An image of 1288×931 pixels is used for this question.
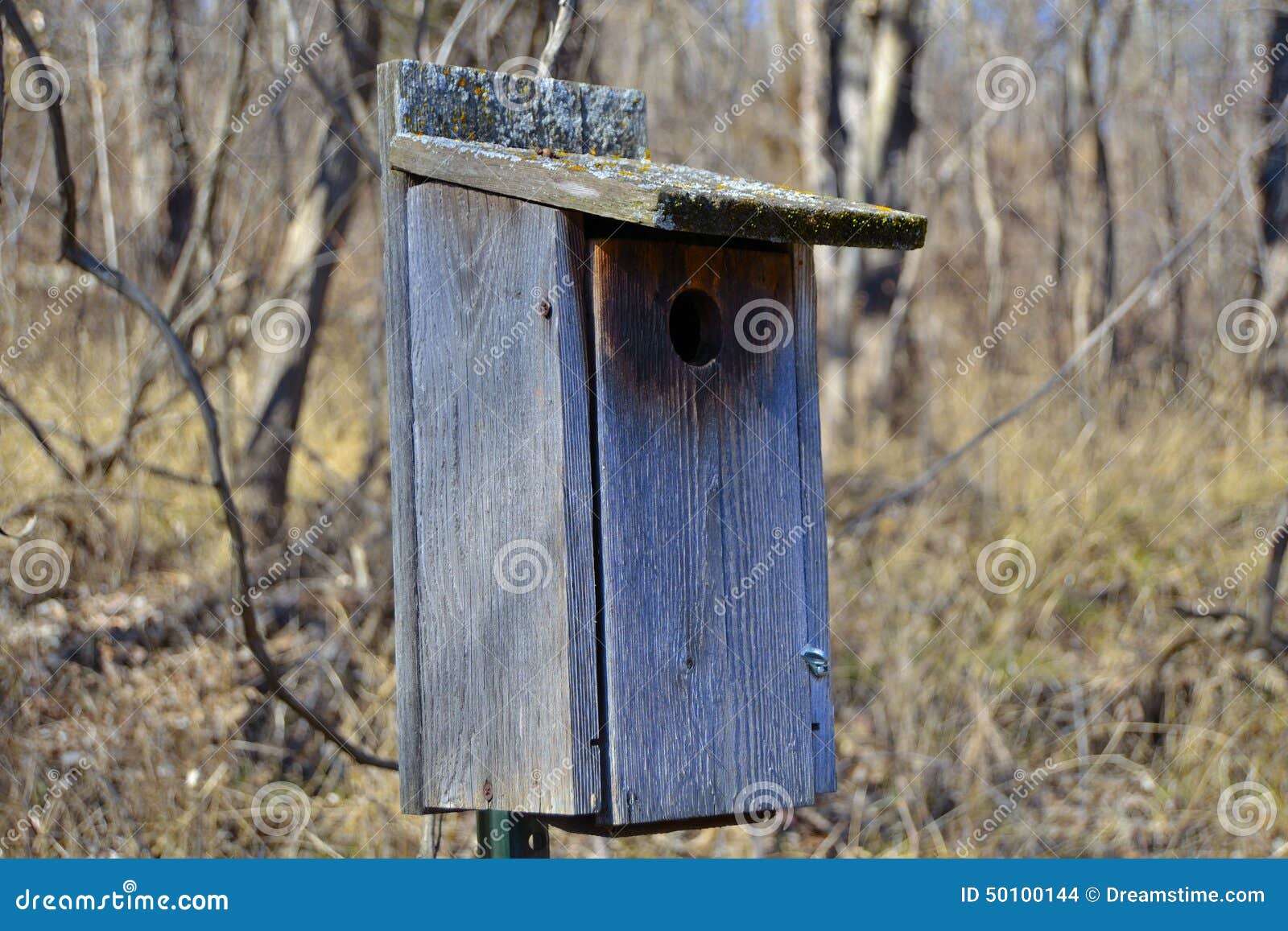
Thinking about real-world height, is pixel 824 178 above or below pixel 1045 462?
above

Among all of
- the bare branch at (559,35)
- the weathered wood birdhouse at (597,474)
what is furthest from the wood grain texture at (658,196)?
the bare branch at (559,35)

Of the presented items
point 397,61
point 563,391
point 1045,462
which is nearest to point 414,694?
point 563,391

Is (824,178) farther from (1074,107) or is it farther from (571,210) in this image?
(571,210)

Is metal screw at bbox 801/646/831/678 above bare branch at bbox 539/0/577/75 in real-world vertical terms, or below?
below

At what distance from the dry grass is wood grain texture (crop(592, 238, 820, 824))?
6.75 feet

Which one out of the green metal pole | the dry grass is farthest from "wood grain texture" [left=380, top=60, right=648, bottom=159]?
the dry grass

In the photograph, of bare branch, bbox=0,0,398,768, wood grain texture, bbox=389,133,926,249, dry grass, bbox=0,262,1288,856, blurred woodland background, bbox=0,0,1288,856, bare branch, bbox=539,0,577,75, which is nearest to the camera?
wood grain texture, bbox=389,133,926,249

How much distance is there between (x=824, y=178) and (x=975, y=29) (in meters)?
2.18

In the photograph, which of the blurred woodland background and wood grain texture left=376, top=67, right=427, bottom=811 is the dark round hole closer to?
wood grain texture left=376, top=67, right=427, bottom=811

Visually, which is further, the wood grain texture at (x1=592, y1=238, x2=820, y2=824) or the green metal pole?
the green metal pole

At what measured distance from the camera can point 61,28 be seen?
5613 mm

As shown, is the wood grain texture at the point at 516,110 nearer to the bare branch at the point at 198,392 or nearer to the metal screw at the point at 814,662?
the bare branch at the point at 198,392

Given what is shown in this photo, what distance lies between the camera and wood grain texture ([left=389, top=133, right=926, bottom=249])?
2180mm

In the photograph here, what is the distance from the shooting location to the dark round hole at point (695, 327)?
2.47m
